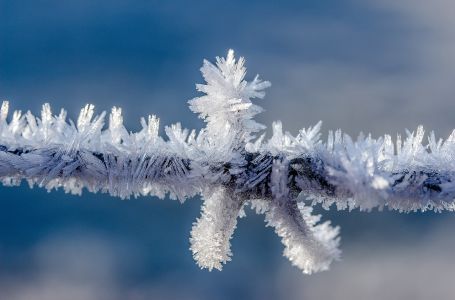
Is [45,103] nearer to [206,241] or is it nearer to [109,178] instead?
[109,178]

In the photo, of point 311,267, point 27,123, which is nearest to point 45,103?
point 27,123

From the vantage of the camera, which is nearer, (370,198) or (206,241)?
(370,198)

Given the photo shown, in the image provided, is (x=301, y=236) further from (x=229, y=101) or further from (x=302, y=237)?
(x=229, y=101)

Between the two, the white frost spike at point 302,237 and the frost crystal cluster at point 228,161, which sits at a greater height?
the frost crystal cluster at point 228,161

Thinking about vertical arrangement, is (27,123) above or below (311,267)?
above

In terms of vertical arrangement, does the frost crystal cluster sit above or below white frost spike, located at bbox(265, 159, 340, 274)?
above

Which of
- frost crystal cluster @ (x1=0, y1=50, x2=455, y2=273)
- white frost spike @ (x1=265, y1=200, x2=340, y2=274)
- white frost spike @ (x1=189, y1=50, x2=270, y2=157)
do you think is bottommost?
white frost spike @ (x1=265, y1=200, x2=340, y2=274)

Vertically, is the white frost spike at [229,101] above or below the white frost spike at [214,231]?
above

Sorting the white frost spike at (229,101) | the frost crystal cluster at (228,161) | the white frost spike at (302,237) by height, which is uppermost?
the white frost spike at (229,101)
